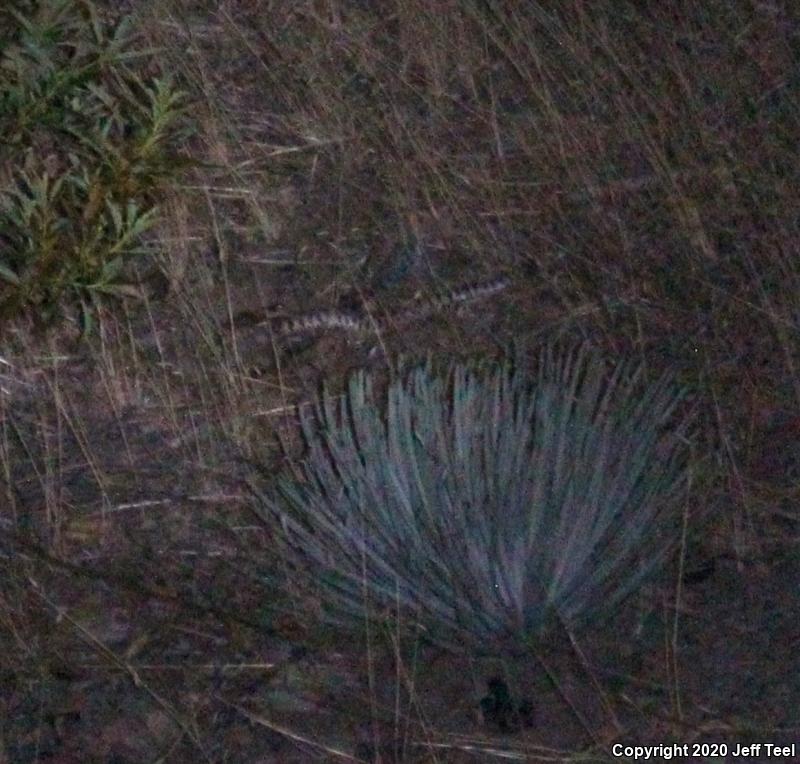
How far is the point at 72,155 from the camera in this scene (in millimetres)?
2889

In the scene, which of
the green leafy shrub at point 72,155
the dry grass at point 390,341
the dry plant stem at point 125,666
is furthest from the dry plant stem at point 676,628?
the green leafy shrub at point 72,155

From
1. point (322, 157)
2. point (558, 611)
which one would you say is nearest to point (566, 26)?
point (322, 157)

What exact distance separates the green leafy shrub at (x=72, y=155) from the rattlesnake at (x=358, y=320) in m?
0.30

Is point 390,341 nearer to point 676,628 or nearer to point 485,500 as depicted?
point 485,500

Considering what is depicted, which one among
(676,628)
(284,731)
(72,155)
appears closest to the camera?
(284,731)

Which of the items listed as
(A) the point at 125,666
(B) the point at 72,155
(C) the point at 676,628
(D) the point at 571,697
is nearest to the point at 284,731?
(A) the point at 125,666

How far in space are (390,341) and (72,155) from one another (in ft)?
2.28

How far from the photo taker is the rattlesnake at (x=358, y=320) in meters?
2.92

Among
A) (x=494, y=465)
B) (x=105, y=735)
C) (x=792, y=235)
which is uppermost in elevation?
(x=792, y=235)

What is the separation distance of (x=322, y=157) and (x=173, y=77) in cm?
34

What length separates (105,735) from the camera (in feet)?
7.60

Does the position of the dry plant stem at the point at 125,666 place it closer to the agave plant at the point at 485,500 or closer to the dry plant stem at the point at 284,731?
the dry plant stem at the point at 284,731

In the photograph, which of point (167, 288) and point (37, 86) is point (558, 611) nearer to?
point (167, 288)

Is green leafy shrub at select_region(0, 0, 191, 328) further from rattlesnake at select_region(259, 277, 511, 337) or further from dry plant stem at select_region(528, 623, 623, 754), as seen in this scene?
dry plant stem at select_region(528, 623, 623, 754)
